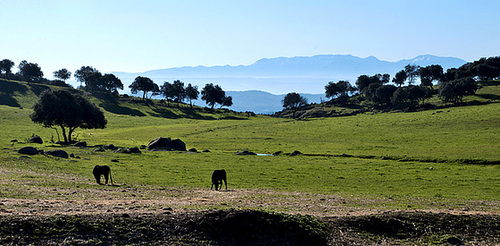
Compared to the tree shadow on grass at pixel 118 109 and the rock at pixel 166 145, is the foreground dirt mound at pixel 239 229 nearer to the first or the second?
the rock at pixel 166 145

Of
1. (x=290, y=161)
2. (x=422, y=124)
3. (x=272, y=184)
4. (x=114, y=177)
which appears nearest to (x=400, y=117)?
(x=422, y=124)

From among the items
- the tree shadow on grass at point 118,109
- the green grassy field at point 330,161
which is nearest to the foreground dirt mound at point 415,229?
the green grassy field at point 330,161

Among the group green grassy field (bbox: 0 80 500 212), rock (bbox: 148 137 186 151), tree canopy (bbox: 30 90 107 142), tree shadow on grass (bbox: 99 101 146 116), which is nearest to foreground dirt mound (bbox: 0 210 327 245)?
green grassy field (bbox: 0 80 500 212)

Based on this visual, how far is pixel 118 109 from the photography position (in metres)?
174

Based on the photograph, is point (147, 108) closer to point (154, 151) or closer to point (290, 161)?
point (154, 151)

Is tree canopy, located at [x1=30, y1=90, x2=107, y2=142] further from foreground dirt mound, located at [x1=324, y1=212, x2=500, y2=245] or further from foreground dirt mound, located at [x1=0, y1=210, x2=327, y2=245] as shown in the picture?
foreground dirt mound, located at [x1=324, y1=212, x2=500, y2=245]

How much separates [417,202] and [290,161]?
30.4 meters

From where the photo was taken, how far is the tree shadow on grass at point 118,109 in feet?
554

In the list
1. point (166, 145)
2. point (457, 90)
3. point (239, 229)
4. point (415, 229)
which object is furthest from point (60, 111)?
point (457, 90)

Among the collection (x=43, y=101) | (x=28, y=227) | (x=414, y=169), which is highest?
(x=43, y=101)

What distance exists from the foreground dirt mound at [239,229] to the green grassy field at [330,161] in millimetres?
6685

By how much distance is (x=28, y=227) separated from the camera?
50.0ft

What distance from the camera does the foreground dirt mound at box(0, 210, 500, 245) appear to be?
15.3m

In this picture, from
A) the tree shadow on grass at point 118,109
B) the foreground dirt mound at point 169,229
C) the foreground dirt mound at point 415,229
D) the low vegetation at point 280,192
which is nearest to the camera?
the foreground dirt mound at point 169,229
